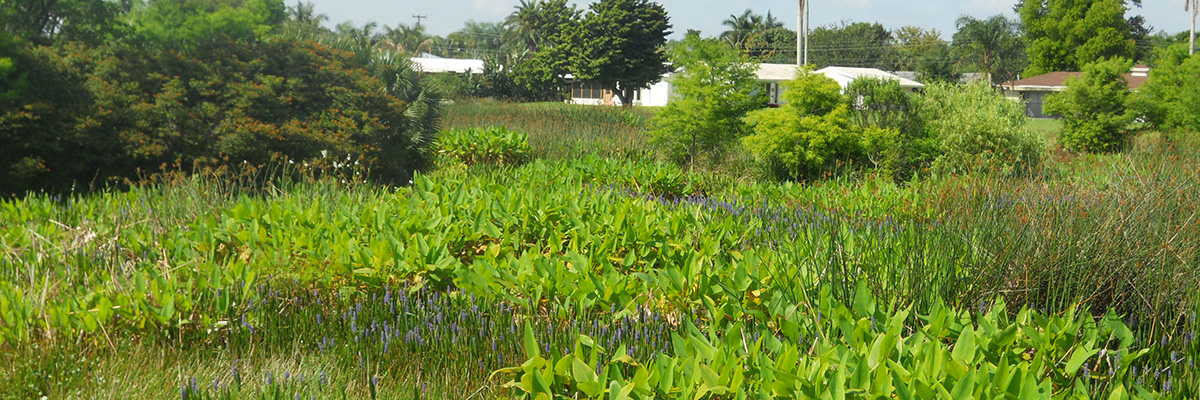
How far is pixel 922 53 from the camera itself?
6944cm

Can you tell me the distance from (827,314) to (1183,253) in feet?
5.76

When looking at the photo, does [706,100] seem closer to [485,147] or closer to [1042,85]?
[485,147]

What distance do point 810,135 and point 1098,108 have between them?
24.6ft

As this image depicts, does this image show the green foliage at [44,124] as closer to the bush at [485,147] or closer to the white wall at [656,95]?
the bush at [485,147]

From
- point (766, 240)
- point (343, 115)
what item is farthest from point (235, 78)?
point (766, 240)

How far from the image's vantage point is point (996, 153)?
994 centimetres

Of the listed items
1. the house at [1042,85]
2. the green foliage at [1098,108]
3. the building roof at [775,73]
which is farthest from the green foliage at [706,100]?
the building roof at [775,73]

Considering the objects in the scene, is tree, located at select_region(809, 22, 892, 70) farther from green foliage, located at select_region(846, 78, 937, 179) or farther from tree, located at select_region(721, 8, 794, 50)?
green foliage, located at select_region(846, 78, 937, 179)

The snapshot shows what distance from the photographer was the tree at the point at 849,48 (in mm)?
75625

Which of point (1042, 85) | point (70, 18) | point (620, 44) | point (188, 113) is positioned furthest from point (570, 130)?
point (1042, 85)

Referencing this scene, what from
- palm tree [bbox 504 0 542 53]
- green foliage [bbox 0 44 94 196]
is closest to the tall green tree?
palm tree [bbox 504 0 542 53]

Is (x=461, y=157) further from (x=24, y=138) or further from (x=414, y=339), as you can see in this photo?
(x=414, y=339)

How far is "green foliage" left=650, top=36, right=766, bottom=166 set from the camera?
1114 cm

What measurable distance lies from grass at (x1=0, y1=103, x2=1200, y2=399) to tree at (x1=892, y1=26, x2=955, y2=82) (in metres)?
58.6
